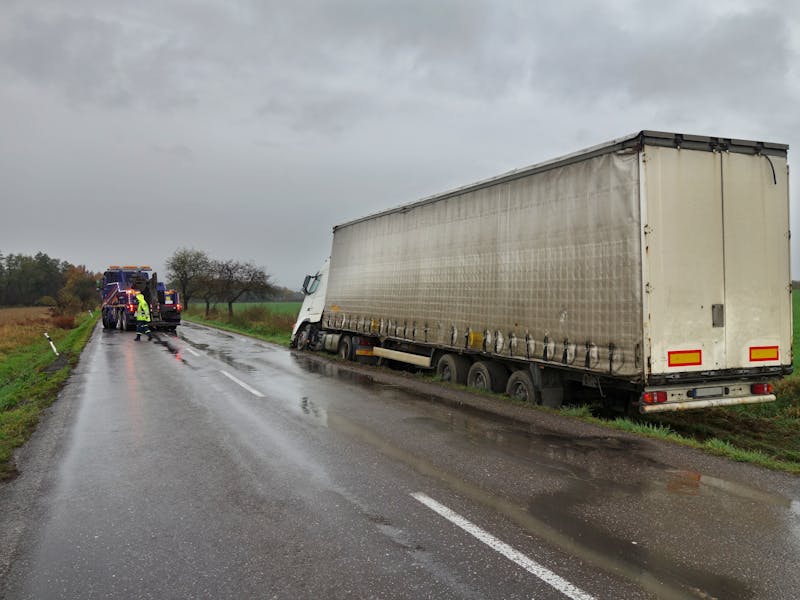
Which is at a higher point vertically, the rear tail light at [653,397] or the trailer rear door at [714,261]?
the trailer rear door at [714,261]

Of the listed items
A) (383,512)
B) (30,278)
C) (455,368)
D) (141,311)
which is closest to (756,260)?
(455,368)

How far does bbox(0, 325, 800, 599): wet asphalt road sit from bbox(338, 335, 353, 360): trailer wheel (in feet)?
25.9

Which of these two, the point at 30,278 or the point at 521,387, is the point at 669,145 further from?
the point at 30,278

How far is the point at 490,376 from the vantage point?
10062 mm

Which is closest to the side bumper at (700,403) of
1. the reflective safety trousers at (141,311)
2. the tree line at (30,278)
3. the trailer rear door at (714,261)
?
the trailer rear door at (714,261)

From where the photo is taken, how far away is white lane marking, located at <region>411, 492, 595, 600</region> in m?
3.20

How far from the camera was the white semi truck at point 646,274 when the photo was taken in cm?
699

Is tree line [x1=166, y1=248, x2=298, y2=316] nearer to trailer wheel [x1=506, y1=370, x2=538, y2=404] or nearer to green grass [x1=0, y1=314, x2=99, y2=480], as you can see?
green grass [x1=0, y1=314, x2=99, y2=480]

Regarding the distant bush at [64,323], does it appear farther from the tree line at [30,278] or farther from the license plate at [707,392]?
the tree line at [30,278]

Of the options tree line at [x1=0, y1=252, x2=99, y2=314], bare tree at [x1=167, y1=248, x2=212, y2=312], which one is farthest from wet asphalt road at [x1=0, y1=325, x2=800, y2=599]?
tree line at [x1=0, y1=252, x2=99, y2=314]

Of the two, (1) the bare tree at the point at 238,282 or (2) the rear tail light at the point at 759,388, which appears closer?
(2) the rear tail light at the point at 759,388

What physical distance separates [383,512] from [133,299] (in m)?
28.0

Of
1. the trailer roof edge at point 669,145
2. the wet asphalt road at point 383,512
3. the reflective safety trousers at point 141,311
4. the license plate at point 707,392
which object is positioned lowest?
the wet asphalt road at point 383,512

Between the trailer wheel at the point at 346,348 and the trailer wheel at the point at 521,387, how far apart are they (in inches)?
280
